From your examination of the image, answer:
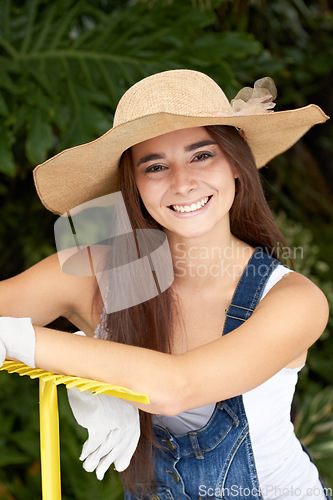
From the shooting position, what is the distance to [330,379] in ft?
10.5

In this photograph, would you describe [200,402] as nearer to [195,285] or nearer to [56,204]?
[195,285]

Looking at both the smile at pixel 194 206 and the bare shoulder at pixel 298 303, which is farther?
the smile at pixel 194 206

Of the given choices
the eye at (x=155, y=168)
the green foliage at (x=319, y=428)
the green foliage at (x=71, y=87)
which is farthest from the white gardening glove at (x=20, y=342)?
the green foliage at (x=319, y=428)

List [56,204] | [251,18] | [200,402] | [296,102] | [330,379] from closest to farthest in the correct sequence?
[200,402] → [56,204] → [330,379] → [251,18] → [296,102]

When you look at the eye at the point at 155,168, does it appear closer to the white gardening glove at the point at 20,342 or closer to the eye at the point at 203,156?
the eye at the point at 203,156

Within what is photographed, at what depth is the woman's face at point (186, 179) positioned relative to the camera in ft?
4.06

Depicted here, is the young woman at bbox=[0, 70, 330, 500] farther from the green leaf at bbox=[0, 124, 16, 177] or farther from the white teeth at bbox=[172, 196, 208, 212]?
the green leaf at bbox=[0, 124, 16, 177]

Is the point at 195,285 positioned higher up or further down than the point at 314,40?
further down

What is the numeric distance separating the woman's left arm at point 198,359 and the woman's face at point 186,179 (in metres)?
0.24

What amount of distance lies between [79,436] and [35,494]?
292 millimetres

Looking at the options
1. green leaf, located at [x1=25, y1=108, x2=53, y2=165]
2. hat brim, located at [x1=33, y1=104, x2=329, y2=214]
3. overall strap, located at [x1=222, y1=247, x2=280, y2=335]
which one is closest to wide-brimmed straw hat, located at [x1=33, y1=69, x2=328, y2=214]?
hat brim, located at [x1=33, y1=104, x2=329, y2=214]

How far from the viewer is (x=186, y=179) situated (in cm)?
123

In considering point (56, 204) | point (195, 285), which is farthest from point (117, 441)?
point (56, 204)

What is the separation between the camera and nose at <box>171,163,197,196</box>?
1.22 meters
